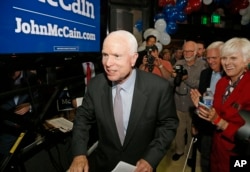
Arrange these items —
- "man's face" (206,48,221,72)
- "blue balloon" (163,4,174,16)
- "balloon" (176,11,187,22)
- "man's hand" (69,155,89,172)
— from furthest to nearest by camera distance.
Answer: "balloon" (176,11,187,22), "blue balloon" (163,4,174,16), "man's face" (206,48,221,72), "man's hand" (69,155,89,172)

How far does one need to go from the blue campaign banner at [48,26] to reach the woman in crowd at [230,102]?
1254 millimetres

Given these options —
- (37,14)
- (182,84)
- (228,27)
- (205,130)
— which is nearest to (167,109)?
(205,130)

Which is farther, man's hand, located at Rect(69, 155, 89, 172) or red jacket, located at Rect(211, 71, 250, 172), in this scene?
red jacket, located at Rect(211, 71, 250, 172)

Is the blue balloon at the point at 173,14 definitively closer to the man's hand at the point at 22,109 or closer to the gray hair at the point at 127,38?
the man's hand at the point at 22,109

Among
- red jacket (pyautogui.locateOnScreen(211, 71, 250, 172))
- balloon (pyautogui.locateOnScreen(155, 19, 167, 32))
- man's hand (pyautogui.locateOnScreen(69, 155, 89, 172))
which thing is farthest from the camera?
balloon (pyautogui.locateOnScreen(155, 19, 167, 32))

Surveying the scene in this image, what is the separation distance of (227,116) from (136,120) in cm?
74

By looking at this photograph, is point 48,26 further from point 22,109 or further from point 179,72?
point 179,72

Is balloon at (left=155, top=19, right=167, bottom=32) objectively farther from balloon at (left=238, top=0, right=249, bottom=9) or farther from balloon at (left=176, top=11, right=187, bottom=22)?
balloon at (left=238, top=0, right=249, bottom=9)

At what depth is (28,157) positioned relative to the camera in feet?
8.12

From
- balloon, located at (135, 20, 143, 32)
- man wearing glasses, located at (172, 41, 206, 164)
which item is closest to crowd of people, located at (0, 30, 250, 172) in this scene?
man wearing glasses, located at (172, 41, 206, 164)

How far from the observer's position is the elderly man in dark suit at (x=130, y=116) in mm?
1447

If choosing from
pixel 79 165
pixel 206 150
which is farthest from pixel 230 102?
pixel 79 165

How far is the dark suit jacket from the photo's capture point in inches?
58.3

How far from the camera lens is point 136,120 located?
148 centimetres
